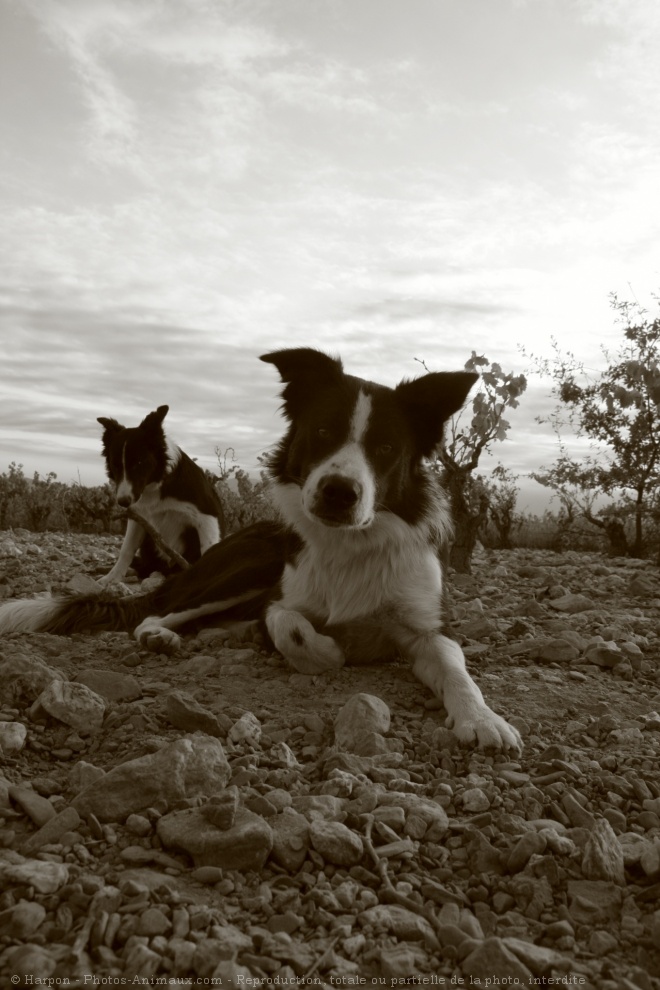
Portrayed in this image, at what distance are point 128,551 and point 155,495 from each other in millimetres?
755

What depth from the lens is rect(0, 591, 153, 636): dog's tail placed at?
5.21 meters

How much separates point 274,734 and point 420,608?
58.7 inches

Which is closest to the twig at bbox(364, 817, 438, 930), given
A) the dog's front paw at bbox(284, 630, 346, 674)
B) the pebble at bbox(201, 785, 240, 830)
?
the pebble at bbox(201, 785, 240, 830)

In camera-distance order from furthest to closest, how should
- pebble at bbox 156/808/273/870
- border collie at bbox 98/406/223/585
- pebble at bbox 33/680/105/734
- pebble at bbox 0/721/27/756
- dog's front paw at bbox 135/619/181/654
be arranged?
border collie at bbox 98/406/223/585, dog's front paw at bbox 135/619/181/654, pebble at bbox 33/680/105/734, pebble at bbox 0/721/27/756, pebble at bbox 156/808/273/870

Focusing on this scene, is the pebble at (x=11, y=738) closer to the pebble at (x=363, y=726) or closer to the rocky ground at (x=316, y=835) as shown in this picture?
the rocky ground at (x=316, y=835)

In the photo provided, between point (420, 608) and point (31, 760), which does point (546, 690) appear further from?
point (31, 760)

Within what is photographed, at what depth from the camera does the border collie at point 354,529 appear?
13.7ft

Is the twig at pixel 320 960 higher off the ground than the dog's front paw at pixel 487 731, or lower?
lower

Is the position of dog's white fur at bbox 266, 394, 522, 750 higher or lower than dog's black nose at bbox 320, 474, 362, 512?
lower

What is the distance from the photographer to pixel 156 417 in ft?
29.0

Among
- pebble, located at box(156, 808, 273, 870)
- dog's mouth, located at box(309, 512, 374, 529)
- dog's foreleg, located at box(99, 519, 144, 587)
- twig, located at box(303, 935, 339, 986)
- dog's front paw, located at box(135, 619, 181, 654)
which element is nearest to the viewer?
twig, located at box(303, 935, 339, 986)

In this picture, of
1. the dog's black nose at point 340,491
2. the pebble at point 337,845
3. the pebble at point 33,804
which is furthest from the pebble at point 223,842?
the dog's black nose at point 340,491

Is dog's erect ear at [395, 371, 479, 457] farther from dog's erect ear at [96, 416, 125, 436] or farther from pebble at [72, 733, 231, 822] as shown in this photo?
dog's erect ear at [96, 416, 125, 436]

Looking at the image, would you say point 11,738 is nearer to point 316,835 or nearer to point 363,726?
point 316,835
